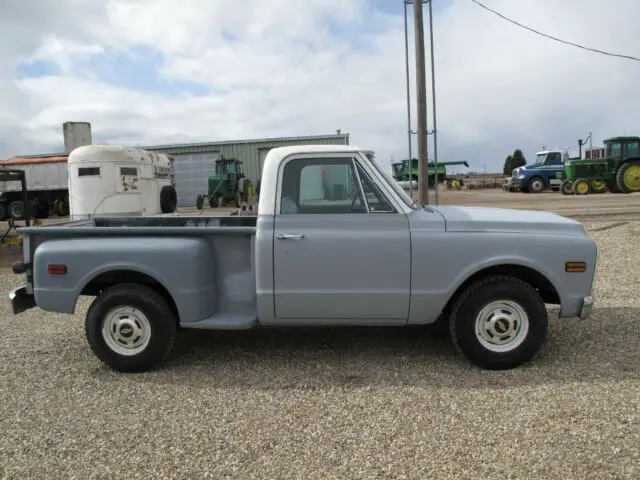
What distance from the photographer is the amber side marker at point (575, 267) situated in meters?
4.36

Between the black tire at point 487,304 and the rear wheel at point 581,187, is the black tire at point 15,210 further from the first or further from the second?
the rear wheel at point 581,187

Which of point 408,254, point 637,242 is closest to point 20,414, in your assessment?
point 408,254

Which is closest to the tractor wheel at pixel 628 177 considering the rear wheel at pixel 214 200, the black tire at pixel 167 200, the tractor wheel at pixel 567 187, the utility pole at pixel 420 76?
the tractor wheel at pixel 567 187

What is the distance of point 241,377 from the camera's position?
176 inches

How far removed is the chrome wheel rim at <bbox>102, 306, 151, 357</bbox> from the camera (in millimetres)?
4594

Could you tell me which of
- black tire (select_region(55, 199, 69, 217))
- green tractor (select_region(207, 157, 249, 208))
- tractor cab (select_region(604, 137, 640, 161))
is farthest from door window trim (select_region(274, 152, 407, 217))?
tractor cab (select_region(604, 137, 640, 161))

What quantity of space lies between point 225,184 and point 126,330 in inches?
910

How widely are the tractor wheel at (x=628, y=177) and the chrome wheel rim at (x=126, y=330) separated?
2702 cm

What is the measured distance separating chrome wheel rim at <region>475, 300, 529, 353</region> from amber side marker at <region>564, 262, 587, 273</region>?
1.60 ft

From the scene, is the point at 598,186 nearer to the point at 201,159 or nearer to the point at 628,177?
the point at 628,177

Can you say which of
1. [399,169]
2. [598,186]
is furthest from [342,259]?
[399,169]

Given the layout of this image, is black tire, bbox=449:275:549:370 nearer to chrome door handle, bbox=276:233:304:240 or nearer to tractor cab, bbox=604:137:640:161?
chrome door handle, bbox=276:233:304:240

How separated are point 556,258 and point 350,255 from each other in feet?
5.38

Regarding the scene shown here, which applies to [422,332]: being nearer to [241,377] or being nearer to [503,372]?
[503,372]
